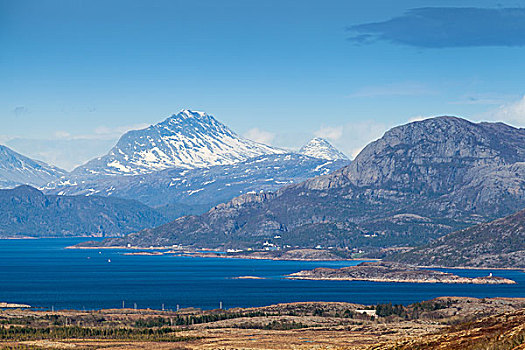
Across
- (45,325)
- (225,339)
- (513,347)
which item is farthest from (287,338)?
(513,347)

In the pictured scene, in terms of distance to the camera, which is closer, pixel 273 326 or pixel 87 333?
pixel 87 333

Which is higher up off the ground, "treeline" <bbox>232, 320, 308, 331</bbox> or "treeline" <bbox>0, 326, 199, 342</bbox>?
"treeline" <bbox>0, 326, 199, 342</bbox>

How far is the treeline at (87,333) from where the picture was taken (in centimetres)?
17325

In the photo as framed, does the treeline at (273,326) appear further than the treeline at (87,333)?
Yes

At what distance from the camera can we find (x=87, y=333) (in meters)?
180

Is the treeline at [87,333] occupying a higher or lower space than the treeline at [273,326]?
higher

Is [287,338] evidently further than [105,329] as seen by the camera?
No

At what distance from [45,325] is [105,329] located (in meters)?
15.7

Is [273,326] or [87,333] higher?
[87,333]

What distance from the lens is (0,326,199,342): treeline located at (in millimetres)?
173250

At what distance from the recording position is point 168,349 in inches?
6078

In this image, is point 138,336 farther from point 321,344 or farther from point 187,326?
point 321,344

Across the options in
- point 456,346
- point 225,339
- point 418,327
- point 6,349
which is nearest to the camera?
point 456,346

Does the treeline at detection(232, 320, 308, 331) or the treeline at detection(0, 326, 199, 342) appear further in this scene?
the treeline at detection(232, 320, 308, 331)
